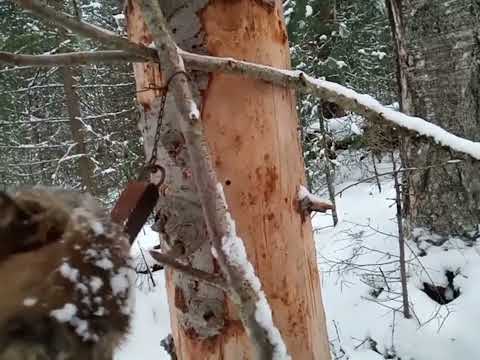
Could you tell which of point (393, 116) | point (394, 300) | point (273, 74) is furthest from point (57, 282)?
point (394, 300)

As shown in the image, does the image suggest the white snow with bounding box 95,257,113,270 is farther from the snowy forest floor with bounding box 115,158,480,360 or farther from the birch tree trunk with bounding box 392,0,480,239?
the snowy forest floor with bounding box 115,158,480,360

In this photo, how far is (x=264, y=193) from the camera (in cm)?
95

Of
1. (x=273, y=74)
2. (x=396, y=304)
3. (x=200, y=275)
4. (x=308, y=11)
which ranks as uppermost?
(x=308, y=11)

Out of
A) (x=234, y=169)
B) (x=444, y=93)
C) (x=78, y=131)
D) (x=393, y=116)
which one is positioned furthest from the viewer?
(x=78, y=131)

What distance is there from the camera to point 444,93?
2.70 meters

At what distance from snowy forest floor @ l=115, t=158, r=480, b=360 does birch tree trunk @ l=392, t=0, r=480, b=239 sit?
0.22 metres

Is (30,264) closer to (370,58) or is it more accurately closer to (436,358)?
(436,358)

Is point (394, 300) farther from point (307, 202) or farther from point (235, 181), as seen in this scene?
point (235, 181)

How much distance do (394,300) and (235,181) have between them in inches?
97.8

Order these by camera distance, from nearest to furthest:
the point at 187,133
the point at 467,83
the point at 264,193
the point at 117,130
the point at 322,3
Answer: the point at 187,133 < the point at 264,193 < the point at 467,83 < the point at 322,3 < the point at 117,130

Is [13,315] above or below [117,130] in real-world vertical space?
below

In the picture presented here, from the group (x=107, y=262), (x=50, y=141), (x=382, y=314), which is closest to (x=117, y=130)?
(x=50, y=141)

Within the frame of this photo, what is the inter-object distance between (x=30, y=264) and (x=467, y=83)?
261 cm

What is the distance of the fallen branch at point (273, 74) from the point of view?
2.63ft
